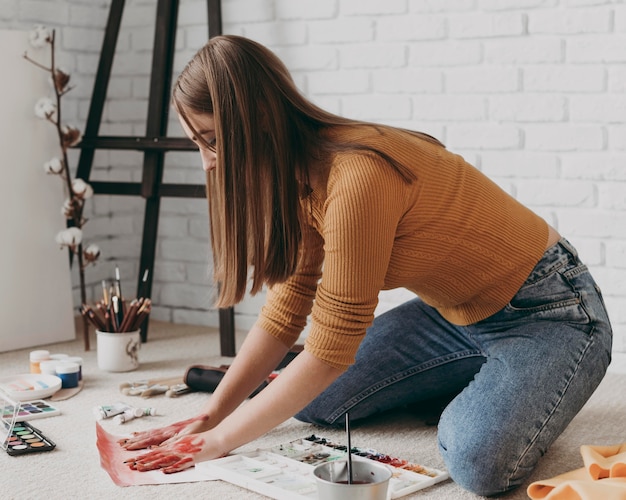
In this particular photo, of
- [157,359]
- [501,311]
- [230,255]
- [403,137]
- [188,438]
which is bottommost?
[157,359]

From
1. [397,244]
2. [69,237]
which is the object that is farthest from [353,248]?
[69,237]

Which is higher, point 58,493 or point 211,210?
point 211,210

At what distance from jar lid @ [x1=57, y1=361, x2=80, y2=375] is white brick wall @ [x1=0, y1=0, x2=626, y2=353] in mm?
889

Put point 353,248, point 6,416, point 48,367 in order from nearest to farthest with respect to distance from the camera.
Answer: point 353,248, point 6,416, point 48,367

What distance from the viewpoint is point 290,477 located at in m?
1.71

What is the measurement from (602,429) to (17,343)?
176 centimetres

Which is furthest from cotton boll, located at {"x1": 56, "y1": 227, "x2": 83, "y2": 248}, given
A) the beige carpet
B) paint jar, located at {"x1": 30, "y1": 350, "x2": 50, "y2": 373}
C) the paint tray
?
the paint tray

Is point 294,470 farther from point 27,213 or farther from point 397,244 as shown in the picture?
point 27,213

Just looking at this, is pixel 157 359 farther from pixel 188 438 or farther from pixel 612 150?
pixel 612 150

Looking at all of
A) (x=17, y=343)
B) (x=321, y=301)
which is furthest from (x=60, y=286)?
(x=321, y=301)

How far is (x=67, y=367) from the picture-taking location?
7.98ft

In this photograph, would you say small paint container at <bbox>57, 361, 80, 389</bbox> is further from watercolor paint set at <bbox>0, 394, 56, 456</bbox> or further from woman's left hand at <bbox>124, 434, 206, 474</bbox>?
woman's left hand at <bbox>124, 434, 206, 474</bbox>

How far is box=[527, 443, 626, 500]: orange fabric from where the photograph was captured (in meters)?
→ 1.48

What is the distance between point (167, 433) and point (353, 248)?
0.57m
